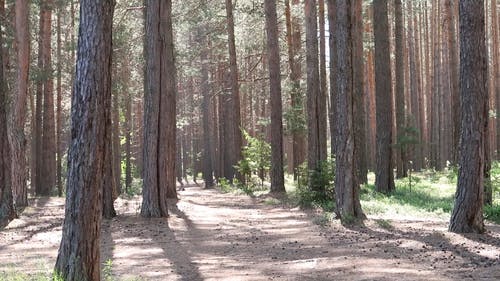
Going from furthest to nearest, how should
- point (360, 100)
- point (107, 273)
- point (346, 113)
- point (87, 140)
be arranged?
point (360, 100) < point (346, 113) < point (107, 273) < point (87, 140)

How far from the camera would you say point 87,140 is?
6.07 meters

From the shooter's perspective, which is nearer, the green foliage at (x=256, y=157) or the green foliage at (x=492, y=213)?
the green foliage at (x=492, y=213)

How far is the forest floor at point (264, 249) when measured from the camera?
7.95m

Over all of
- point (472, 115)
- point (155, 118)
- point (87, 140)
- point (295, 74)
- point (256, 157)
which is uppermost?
point (295, 74)

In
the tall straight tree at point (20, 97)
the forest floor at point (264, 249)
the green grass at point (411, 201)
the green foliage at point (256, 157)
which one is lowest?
the forest floor at point (264, 249)

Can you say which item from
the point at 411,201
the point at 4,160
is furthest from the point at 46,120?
the point at 411,201

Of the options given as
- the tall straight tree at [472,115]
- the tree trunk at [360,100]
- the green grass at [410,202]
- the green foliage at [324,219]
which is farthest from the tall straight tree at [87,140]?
the tree trunk at [360,100]

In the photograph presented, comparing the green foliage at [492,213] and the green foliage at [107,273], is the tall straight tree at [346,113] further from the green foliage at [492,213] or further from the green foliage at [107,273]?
the green foliage at [107,273]

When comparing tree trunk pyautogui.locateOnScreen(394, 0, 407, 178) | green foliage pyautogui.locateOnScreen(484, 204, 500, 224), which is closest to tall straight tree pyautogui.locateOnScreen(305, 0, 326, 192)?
tree trunk pyautogui.locateOnScreen(394, 0, 407, 178)

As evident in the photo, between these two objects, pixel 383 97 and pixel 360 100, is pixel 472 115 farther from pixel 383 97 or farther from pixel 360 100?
pixel 360 100

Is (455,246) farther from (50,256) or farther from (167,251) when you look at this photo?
(50,256)

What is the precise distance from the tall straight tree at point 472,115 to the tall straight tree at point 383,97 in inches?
290

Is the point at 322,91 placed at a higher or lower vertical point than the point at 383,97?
higher

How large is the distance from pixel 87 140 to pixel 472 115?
7.04 metres
